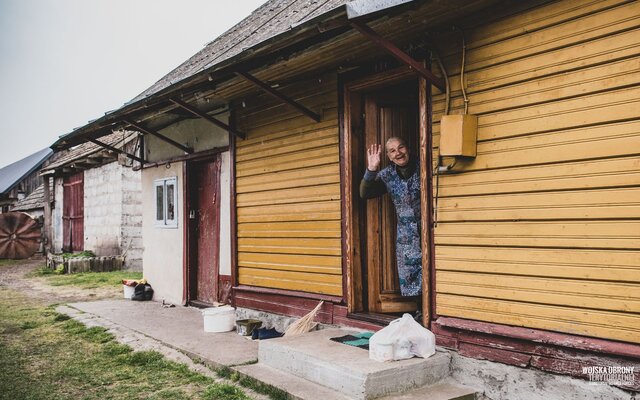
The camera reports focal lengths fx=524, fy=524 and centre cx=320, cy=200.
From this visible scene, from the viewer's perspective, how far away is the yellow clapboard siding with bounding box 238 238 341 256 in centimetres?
588

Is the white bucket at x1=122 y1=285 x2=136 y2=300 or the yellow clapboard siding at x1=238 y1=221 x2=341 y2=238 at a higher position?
the yellow clapboard siding at x1=238 y1=221 x2=341 y2=238

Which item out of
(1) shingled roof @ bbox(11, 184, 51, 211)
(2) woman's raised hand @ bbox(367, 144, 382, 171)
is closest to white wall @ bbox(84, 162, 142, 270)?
(1) shingled roof @ bbox(11, 184, 51, 211)

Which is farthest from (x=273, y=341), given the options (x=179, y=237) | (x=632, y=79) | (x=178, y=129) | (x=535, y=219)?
(x=178, y=129)

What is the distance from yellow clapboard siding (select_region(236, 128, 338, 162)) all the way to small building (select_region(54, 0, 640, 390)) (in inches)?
0.9

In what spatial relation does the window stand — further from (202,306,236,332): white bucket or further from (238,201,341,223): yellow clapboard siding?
(202,306,236,332): white bucket

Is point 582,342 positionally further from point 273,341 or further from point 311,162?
point 311,162

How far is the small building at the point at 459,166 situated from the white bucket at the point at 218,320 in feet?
1.27

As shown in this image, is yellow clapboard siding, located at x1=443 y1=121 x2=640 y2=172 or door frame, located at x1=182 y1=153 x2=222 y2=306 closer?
yellow clapboard siding, located at x1=443 y1=121 x2=640 y2=172

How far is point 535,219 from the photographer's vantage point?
12.9 feet

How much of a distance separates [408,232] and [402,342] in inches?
48.3

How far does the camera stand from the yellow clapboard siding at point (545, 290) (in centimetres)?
343

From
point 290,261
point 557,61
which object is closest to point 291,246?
point 290,261

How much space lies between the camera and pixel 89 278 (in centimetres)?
1445

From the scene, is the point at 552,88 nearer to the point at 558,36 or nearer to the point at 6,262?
the point at 558,36
